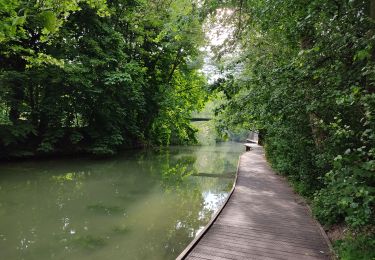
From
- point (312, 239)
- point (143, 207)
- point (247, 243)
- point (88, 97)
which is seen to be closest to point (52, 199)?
point (143, 207)

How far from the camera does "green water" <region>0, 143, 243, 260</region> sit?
20.2 feet

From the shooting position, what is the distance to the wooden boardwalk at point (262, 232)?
514cm

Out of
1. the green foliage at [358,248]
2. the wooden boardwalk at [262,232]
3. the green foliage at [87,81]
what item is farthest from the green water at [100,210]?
the green foliage at [358,248]

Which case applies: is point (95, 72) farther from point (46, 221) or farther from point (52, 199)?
point (46, 221)

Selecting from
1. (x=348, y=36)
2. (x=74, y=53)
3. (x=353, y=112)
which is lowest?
(x=353, y=112)

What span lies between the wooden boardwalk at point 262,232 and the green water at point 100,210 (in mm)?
966

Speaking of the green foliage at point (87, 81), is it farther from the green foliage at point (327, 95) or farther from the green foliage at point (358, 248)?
the green foliage at point (358, 248)

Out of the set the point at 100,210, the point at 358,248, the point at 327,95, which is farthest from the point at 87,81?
the point at 358,248

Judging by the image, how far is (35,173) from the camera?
1342cm

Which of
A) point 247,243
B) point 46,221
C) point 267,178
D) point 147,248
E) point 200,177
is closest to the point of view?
point 247,243

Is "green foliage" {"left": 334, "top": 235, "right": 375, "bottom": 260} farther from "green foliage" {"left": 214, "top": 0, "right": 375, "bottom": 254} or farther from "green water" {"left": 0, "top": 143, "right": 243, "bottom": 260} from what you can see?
"green water" {"left": 0, "top": 143, "right": 243, "bottom": 260}

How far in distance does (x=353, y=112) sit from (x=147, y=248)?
4.53m

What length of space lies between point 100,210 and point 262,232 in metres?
4.57

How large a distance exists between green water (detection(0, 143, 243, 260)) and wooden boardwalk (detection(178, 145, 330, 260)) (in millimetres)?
966
